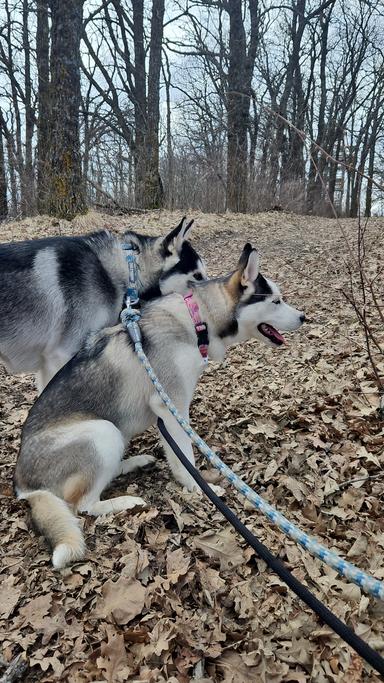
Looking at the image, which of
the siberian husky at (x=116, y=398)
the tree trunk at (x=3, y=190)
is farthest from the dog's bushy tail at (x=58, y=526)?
the tree trunk at (x=3, y=190)

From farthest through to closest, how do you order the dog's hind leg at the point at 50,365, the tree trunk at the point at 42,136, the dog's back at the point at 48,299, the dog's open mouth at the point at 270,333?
1. the tree trunk at the point at 42,136
2. the dog's hind leg at the point at 50,365
3. the dog's back at the point at 48,299
4. the dog's open mouth at the point at 270,333

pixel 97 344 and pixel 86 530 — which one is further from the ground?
pixel 97 344

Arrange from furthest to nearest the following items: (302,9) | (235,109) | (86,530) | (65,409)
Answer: (302,9)
(235,109)
(65,409)
(86,530)

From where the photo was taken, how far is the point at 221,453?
148 inches

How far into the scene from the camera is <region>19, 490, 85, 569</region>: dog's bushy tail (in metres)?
2.30

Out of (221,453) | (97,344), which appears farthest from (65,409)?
(221,453)

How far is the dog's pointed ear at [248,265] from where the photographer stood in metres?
3.49

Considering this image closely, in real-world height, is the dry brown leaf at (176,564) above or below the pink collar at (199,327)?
below

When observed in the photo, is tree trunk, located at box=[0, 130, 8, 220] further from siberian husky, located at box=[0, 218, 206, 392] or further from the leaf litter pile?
the leaf litter pile

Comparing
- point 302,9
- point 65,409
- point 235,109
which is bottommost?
point 65,409

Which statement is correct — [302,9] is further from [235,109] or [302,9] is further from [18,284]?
[18,284]

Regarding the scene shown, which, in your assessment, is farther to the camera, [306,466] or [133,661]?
[306,466]

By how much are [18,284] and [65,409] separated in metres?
1.57

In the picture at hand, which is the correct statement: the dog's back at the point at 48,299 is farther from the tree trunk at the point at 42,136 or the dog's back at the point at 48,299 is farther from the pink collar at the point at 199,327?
the tree trunk at the point at 42,136
